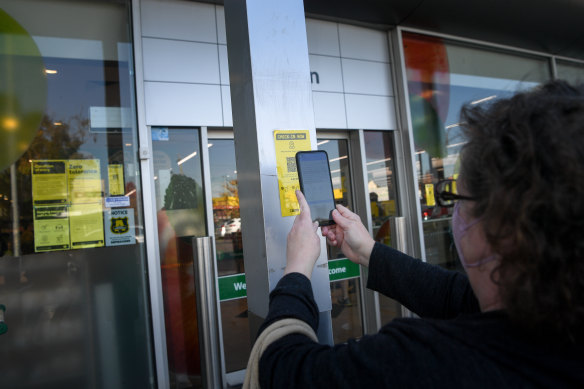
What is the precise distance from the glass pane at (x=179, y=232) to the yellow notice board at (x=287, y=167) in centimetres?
247

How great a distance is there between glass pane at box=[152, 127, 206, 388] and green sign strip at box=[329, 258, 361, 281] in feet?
4.84

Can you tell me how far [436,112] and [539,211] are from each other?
4550 mm

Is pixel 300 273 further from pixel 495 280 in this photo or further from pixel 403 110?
pixel 403 110

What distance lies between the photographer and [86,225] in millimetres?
3223

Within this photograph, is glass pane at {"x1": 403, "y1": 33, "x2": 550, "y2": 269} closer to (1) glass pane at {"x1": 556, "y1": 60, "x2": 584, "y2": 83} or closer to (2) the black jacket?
(1) glass pane at {"x1": 556, "y1": 60, "x2": 584, "y2": 83}

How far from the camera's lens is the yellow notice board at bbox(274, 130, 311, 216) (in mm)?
1338

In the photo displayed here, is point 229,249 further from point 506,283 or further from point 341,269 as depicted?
point 506,283

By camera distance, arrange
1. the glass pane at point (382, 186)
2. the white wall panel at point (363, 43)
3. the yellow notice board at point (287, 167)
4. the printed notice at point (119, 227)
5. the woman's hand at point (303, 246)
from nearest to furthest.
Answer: the woman's hand at point (303, 246) → the yellow notice board at point (287, 167) → the printed notice at point (119, 227) → the white wall panel at point (363, 43) → the glass pane at point (382, 186)

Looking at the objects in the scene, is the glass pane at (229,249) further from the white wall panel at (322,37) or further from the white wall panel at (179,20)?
the white wall panel at (322,37)

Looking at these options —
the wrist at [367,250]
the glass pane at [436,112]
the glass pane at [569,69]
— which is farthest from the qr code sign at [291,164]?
the glass pane at [569,69]

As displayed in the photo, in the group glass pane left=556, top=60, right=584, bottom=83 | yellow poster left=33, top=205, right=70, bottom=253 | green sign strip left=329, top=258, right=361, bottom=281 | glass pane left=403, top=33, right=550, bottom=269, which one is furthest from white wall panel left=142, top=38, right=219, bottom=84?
glass pane left=556, top=60, right=584, bottom=83

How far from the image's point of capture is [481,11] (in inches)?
176

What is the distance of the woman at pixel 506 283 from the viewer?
0.67 meters

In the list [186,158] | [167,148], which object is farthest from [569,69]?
[167,148]
